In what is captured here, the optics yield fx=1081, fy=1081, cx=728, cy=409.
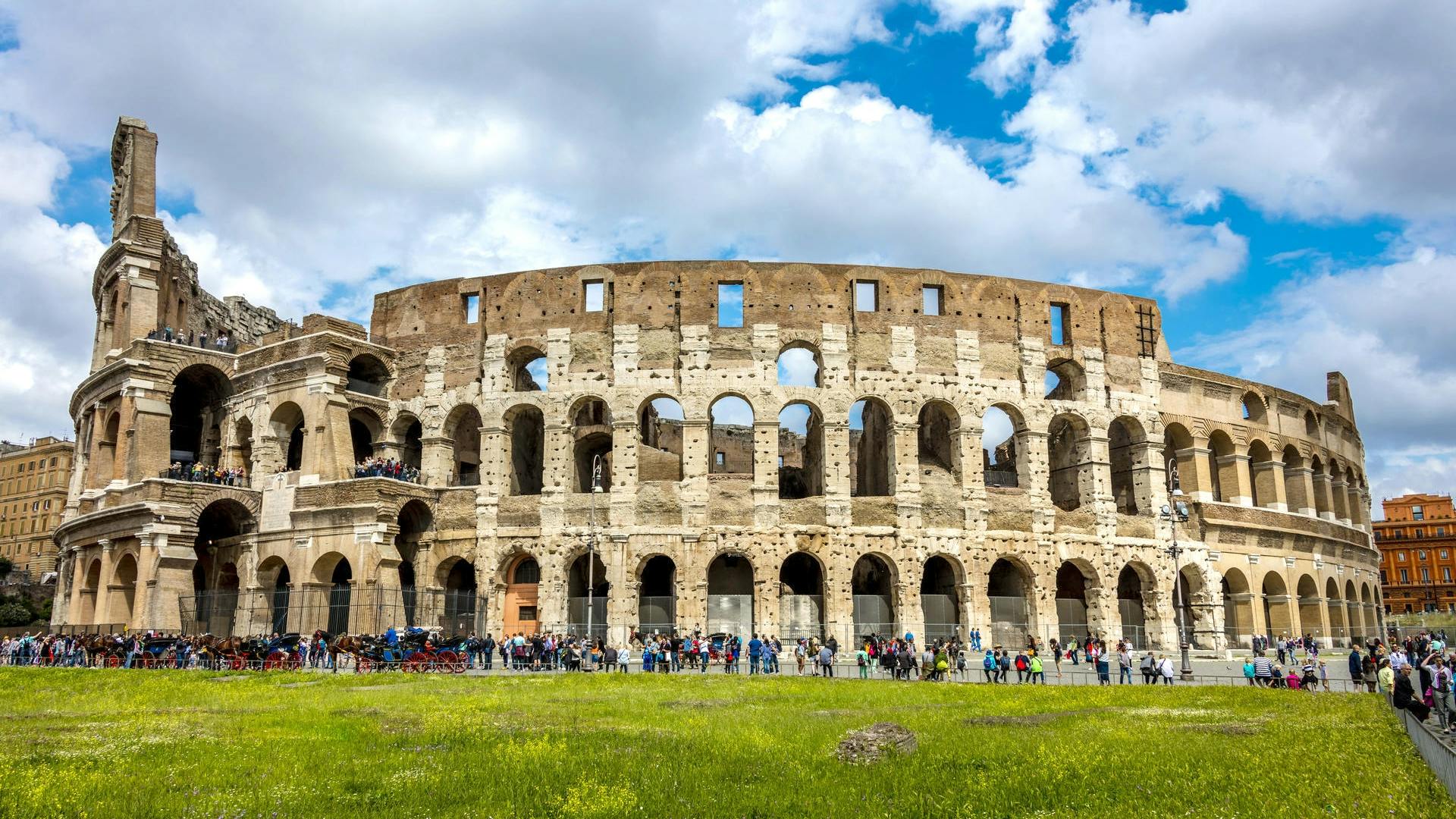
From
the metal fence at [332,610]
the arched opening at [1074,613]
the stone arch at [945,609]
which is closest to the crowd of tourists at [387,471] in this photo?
the metal fence at [332,610]

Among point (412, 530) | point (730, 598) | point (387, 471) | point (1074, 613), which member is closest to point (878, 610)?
point (730, 598)

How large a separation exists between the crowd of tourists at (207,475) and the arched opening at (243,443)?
1.32 m

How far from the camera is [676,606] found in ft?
117

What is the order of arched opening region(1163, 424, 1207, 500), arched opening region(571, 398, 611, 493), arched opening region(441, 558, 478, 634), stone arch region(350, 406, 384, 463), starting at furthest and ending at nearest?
1. arched opening region(1163, 424, 1207, 500)
2. arched opening region(571, 398, 611, 493)
3. stone arch region(350, 406, 384, 463)
4. arched opening region(441, 558, 478, 634)

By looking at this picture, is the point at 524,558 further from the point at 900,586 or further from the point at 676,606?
the point at 900,586

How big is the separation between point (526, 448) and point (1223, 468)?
90.8ft

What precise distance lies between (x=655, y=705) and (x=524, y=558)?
20555 mm

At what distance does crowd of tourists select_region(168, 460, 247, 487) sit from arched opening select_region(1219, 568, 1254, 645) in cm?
3690

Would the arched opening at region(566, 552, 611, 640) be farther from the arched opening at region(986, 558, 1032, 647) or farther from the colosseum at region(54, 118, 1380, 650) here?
the arched opening at region(986, 558, 1032, 647)

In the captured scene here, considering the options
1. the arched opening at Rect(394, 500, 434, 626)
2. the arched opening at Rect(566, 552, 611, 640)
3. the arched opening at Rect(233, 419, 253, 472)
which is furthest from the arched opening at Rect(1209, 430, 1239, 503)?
the arched opening at Rect(233, 419, 253, 472)

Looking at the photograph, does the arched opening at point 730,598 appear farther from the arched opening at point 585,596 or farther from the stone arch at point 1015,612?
the stone arch at point 1015,612

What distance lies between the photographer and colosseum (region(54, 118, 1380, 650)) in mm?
36281

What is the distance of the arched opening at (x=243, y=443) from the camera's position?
135 ft

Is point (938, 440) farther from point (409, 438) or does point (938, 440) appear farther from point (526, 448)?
point (409, 438)
